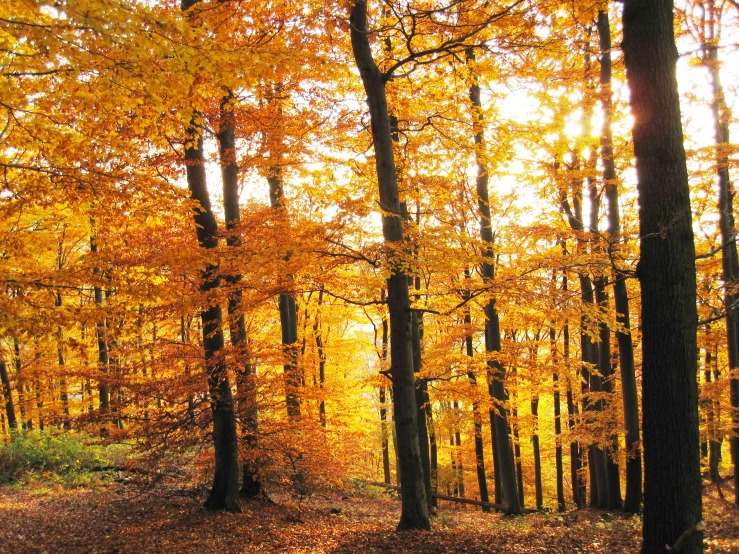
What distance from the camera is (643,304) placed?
15.1 ft

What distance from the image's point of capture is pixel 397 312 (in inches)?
293

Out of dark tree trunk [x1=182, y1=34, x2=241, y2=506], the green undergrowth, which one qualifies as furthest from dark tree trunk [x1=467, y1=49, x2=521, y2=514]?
the green undergrowth

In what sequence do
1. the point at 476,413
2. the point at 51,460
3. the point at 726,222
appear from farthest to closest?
the point at 51,460, the point at 476,413, the point at 726,222

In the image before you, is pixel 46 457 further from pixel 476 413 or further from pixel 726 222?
pixel 726 222

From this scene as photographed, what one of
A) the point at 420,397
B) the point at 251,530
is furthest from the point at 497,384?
the point at 251,530

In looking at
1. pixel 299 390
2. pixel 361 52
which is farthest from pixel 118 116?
pixel 299 390

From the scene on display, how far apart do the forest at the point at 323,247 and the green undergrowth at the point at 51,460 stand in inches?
3.4

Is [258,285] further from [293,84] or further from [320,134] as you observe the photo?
[293,84]

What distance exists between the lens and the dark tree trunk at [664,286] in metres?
4.37

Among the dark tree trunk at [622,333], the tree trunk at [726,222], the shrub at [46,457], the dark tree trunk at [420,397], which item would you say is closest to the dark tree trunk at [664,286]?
the dark tree trunk at [622,333]

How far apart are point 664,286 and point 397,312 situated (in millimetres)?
3763

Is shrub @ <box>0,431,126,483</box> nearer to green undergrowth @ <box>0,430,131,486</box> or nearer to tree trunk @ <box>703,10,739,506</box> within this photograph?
green undergrowth @ <box>0,430,131,486</box>

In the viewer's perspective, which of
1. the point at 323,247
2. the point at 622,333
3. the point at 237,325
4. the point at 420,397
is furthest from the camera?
the point at 420,397

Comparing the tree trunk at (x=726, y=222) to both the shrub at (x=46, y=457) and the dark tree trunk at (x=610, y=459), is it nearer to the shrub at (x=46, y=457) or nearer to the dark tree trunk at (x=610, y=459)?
the dark tree trunk at (x=610, y=459)
